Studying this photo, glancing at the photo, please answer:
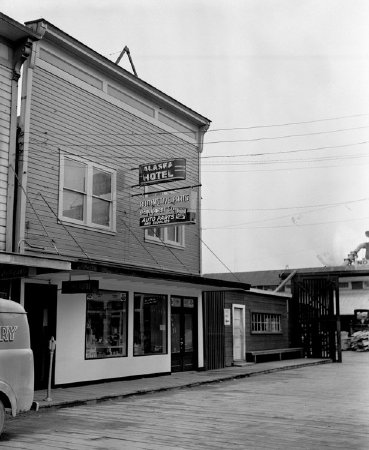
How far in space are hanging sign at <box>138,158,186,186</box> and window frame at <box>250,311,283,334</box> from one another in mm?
11498

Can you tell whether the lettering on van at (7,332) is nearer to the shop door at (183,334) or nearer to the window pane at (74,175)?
the window pane at (74,175)

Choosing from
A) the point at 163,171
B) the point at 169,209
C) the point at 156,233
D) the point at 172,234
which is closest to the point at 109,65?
the point at 163,171

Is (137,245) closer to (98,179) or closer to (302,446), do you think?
(98,179)

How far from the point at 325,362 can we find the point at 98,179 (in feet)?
50.4

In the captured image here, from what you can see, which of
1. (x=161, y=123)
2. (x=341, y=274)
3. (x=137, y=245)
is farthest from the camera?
(x=341, y=274)

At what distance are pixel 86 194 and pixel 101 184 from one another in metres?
0.83

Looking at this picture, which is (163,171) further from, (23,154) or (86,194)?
(23,154)

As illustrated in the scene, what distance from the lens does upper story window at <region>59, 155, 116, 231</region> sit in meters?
15.2

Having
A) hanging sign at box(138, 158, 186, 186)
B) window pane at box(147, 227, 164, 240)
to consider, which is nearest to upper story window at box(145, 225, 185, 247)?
window pane at box(147, 227, 164, 240)

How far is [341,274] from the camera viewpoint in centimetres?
2838

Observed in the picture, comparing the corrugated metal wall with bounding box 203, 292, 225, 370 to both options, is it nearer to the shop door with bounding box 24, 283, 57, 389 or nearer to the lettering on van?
the shop door with bounding box 24, 283, 57, 389

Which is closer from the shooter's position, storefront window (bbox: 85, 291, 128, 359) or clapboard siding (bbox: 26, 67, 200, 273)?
clapboard siding (bbox: 26, 67, 200, 273)

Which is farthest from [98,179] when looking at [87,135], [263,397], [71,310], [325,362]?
[325,362]

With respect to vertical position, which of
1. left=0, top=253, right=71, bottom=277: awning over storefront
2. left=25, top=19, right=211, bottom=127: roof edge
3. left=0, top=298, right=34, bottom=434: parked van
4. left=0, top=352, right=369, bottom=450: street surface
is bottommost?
left=0, top=352, right=369, bottom=450: street surface
